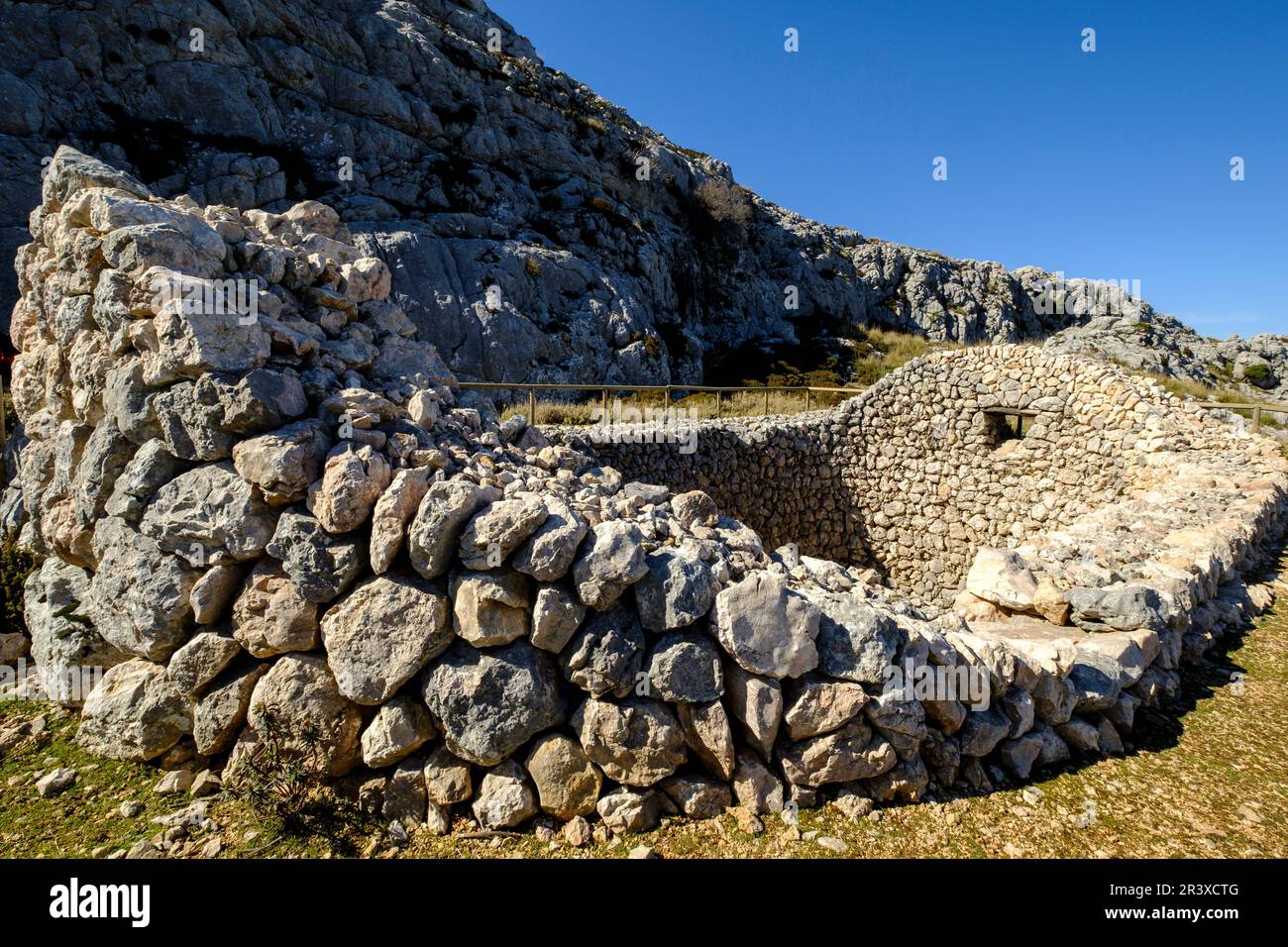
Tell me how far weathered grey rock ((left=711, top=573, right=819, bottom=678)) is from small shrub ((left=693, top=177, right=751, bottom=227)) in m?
34.3

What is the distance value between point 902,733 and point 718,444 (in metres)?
8.92

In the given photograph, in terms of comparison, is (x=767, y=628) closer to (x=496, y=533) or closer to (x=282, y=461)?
(x=496, y=533)

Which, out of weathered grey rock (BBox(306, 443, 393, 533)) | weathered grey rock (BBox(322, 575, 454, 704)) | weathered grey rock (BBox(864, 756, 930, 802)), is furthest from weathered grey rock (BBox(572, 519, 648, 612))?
weathered grey rock (BBox(864, 756, 930, 802))

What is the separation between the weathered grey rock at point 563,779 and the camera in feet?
11.0

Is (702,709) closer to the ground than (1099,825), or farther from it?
farther from it

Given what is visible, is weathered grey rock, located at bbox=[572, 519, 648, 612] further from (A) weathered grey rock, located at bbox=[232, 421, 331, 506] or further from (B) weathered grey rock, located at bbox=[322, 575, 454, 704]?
(A) weathered grey rock, located at bbox=[232, 421, 331, 506]

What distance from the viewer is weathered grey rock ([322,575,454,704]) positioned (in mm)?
3379

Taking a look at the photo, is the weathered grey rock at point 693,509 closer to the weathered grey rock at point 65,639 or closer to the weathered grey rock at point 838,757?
the weathered grey rock at point 838,757

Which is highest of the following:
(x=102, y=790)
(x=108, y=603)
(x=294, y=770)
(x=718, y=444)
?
(x=718, y=444)

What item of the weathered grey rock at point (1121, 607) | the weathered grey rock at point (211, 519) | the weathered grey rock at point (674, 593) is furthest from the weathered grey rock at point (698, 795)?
→ the weathered grey rock at point (1121, 607)
